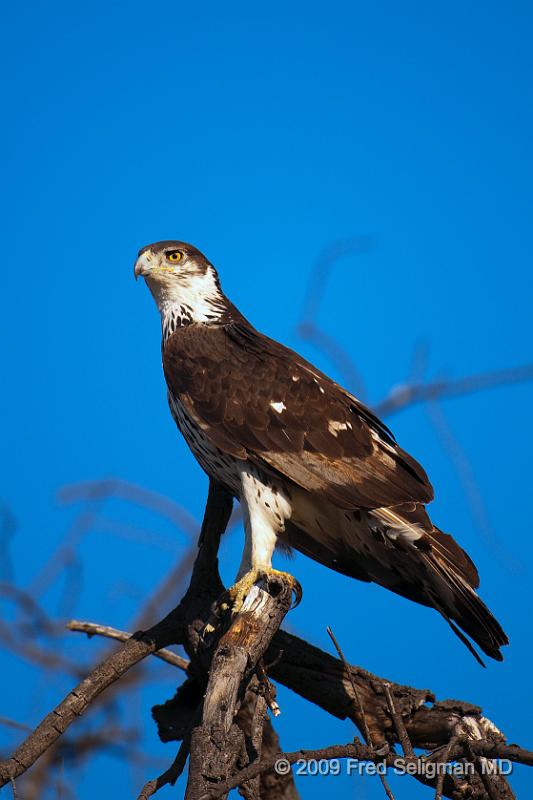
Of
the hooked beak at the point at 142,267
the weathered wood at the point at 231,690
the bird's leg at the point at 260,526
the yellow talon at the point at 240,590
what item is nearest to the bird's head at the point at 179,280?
the hooked beak at the point at 142,267

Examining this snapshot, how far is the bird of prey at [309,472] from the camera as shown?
3.80 metres

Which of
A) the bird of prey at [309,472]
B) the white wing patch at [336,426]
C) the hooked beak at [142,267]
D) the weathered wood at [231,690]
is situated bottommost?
the weathered wood at [231,690]

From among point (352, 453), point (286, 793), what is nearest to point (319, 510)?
point (352, 453)

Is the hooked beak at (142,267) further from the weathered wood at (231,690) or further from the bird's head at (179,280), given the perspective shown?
the weathered wood at (231,690)

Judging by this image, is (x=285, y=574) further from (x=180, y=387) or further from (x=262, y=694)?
(x=180, y=387)

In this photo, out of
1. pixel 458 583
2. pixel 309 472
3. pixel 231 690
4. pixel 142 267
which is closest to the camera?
pixel 231 690

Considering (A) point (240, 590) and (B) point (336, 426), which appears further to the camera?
(B) point (336, 426)

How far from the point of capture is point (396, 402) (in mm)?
4227

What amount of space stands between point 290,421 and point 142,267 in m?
1.23

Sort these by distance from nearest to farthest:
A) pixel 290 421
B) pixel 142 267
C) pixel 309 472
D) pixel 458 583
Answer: pixel 458 583 → pixel 309 472 → pixel 290 421 → pixel 142 267

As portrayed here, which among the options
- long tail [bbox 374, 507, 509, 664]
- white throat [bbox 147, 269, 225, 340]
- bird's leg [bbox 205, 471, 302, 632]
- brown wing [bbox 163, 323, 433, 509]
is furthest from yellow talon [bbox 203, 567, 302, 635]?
white throat [bbox 147, 269, 225, 340]

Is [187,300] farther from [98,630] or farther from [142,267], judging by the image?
[98,630]

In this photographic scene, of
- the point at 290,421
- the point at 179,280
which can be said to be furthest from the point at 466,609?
the point at 179,280

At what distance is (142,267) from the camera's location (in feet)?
15.3
